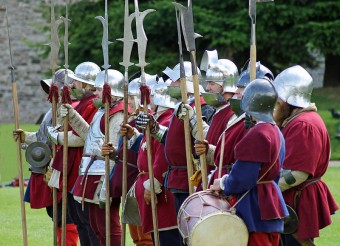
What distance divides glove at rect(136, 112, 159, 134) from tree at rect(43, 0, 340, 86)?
19.4m

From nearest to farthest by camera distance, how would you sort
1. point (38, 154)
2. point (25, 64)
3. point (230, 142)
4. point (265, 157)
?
point (265, 157) → point (230, 142) → point (38, 154) → point (25, 64)

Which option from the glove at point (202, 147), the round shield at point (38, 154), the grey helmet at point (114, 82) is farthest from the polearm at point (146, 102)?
the round shield at point (38, 154)

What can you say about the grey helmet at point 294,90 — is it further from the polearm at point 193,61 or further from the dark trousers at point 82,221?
the dark trousers at point 82,221

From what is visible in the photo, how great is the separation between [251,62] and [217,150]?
671 mm

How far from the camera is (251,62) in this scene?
25.4ft

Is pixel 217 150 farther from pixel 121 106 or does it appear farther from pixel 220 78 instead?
pixel 121 106

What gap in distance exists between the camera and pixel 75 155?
1028cm

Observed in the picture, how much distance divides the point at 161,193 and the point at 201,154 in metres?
1.40

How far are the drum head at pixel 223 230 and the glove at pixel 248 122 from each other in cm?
61

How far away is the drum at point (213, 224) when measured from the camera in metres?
7.10

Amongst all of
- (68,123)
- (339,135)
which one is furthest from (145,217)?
(339,135)

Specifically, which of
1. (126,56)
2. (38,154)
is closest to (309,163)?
(126,56)

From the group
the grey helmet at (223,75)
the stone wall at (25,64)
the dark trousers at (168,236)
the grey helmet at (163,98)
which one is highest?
the grey helmet at (223,75)

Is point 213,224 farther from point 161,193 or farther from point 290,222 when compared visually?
point 161,193
